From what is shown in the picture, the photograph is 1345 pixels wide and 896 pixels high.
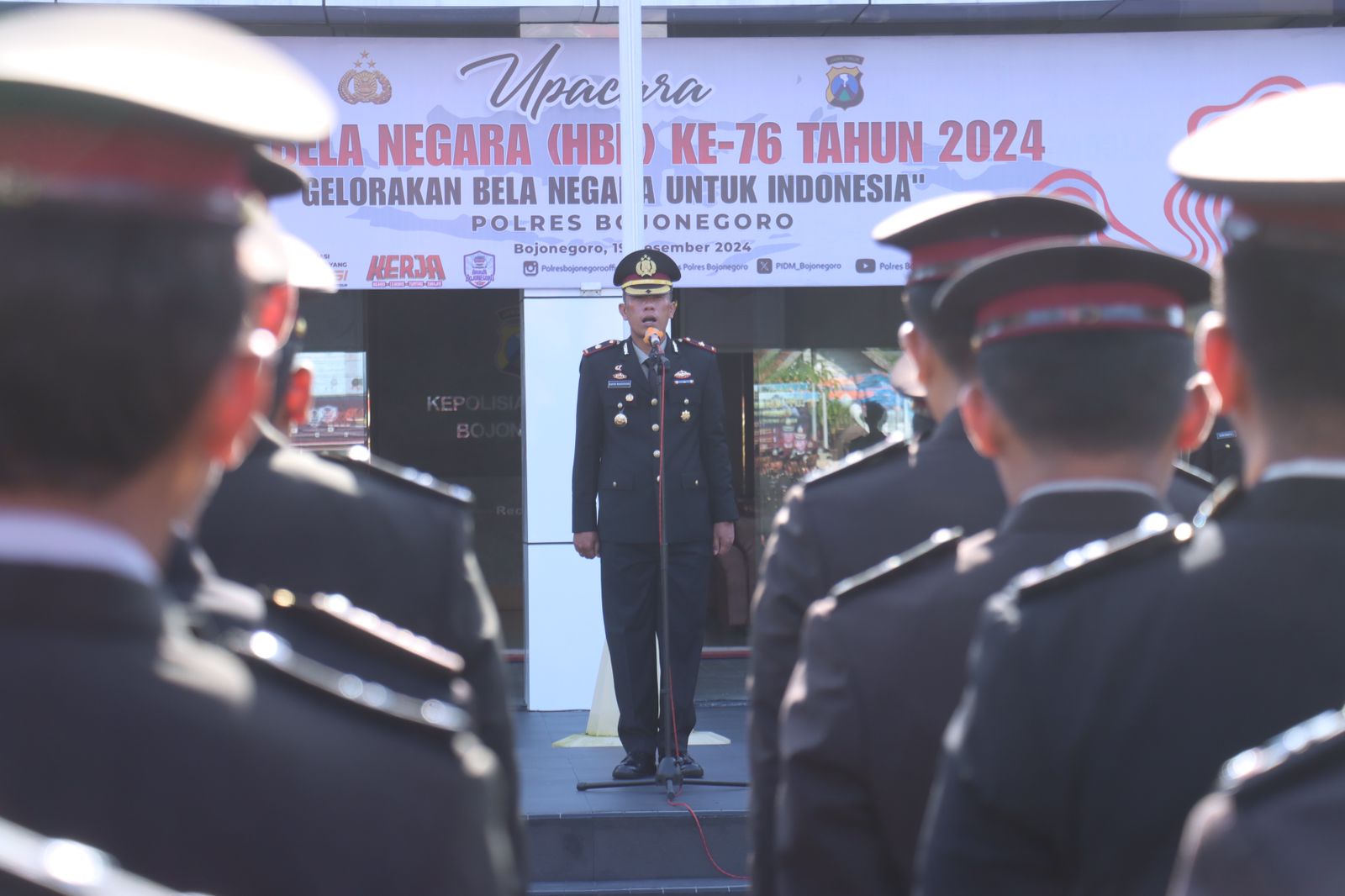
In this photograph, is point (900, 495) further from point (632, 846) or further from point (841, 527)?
point (632, 846)

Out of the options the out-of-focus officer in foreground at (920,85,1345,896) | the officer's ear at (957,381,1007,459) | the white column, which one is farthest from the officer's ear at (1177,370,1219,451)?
the white column

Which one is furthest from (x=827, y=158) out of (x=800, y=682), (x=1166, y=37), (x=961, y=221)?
(x=800, y=682)

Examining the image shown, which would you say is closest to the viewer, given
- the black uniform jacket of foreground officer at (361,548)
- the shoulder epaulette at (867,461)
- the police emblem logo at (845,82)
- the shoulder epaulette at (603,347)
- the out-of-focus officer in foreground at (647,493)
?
the black uniform jacket of foreground officer at (361,548)

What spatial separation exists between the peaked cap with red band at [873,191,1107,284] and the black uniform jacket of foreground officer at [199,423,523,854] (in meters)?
0.85

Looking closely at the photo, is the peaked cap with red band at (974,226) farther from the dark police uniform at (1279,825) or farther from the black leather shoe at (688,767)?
the black leather shoe at (688,767)

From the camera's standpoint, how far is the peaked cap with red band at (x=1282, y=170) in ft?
4.29

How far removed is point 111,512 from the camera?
1.01 m

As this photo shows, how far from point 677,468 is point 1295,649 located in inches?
203

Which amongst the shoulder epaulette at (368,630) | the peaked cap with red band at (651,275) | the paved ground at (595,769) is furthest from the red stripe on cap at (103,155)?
the peaked cap with red band at (651,275)

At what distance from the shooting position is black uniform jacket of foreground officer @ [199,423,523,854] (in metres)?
2.11

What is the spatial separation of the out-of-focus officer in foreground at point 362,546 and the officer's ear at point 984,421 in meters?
0.73

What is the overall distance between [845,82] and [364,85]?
8.40ft

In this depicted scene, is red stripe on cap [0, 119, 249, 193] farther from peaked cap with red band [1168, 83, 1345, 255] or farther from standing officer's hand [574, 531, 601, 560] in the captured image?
standing officer's hand [574, 531, 601, 560]

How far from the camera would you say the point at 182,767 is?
0.98 m
